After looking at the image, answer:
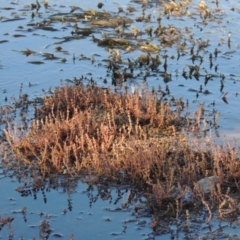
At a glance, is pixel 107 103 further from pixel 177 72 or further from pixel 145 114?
pixel 177 72

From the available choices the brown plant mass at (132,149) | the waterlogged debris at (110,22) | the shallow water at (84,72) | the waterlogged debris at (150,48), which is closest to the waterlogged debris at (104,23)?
the waterlogged debris at (110,22)

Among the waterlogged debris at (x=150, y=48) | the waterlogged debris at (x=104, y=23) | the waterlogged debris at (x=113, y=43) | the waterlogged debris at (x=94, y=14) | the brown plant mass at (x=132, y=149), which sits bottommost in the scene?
the brown plant mass at (x=132, y=149)

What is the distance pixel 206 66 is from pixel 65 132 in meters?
3.96

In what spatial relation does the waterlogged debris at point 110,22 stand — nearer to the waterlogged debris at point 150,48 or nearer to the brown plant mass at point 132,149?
the waterlogged debris at point 150,48

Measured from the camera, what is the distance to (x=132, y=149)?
19.6 ft

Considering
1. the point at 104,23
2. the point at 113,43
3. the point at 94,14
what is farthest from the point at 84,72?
the point at 94,14

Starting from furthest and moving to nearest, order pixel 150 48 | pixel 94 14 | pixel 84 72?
pixel 94 14 < pixel 150 48 < pixel 84 72

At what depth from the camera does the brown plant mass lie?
568 cm

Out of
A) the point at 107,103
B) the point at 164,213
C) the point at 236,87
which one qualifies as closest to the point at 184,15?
the point at 236,87

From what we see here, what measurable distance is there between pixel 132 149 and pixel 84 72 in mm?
3563

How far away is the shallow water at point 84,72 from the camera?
208 inches

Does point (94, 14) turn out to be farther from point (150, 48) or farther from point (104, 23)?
point (150, 48)

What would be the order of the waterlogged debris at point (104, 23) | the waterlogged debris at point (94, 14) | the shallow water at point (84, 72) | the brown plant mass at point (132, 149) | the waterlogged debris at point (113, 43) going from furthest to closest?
the waterlogged debris at point (94, 14), the waterlogged debris at point (104, 23), the waterlogged debris at point (113, 43), the brown plant mass at point (132, 149), the shallow water at point (84, 72)

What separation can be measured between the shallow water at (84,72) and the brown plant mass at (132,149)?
0.37 metres
